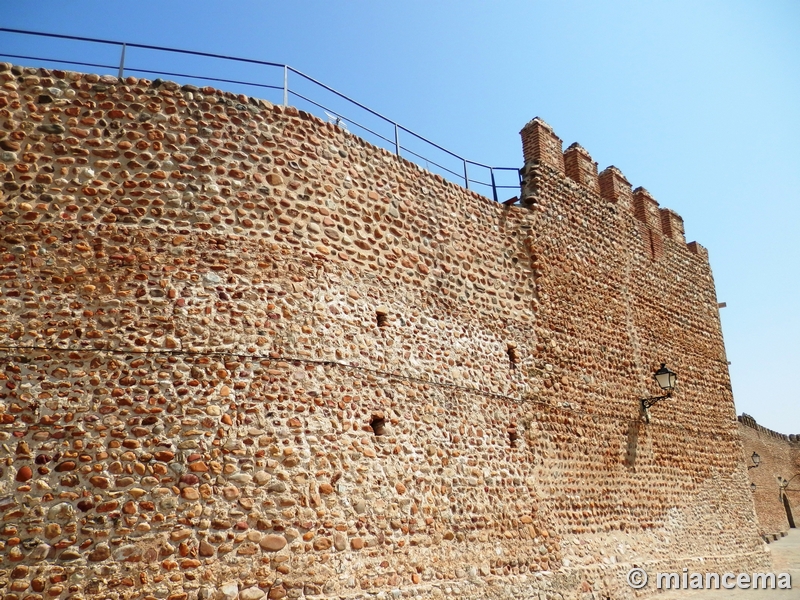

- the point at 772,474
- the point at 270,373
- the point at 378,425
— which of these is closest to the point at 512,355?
the point at 378,425

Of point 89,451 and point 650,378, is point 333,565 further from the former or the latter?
point 650,378

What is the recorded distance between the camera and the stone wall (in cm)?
1902

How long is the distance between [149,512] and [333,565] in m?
1.66

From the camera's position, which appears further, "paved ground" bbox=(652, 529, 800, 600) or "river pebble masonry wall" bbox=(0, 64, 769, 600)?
"paved ground" bbox=(652, 529, 800, 600)

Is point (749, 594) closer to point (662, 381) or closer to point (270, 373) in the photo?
point (662, 381)

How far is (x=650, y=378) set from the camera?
1055cm

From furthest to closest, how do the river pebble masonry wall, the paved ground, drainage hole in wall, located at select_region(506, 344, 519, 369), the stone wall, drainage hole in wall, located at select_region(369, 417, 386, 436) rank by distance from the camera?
the stone wall → the paved ground → drainage hole in wall, located at select_region(506, 344, 519, 369) → drainage hole in wall, located at select_region(369, 417, 386, 436) → the river pebble masonry wall

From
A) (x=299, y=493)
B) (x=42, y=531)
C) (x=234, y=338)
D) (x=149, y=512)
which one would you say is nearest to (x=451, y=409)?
(x=299, y=493)

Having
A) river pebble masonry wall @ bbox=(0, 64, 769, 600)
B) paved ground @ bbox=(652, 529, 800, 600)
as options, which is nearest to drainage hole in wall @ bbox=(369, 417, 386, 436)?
river pebble masonry wall @ bbox=(0, 64, 769, 600)

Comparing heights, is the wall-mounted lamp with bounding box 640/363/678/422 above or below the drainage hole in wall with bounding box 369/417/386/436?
above

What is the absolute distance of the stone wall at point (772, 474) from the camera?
19.0 m

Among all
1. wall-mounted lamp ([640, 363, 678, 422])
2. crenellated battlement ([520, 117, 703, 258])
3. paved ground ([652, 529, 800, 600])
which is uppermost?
crenellated battlement ([520, 117, 703, 258])

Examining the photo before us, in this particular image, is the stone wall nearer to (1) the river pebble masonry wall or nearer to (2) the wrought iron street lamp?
(2) the wrought iron street lamp

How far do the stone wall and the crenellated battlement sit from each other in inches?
354
